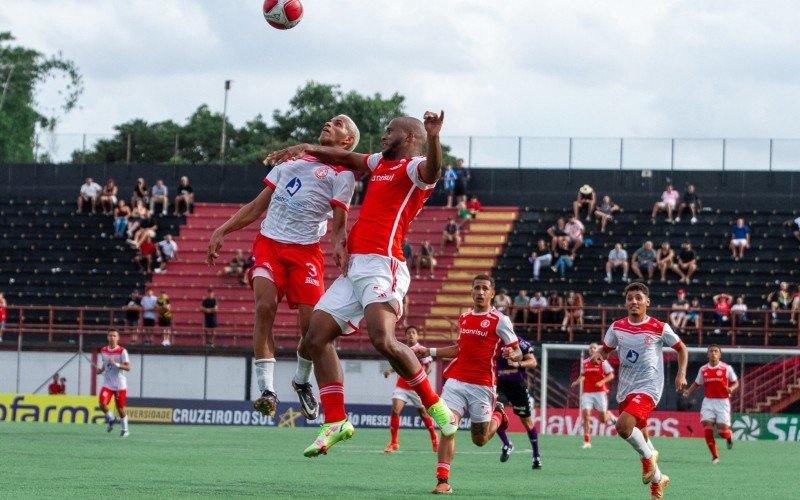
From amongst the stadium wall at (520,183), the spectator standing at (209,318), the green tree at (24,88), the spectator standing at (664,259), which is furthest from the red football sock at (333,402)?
the green tree at (24,88)

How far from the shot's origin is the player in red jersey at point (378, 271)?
10.7 m

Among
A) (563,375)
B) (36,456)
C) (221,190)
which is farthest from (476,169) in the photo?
(36,456)

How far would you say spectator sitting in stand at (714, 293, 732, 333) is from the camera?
35.5m

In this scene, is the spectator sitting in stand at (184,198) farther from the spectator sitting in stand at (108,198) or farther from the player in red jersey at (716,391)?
the player in red jersey at (716,391)

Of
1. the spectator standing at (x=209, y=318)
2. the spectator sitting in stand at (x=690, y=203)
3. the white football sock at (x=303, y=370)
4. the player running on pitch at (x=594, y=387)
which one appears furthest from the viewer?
the spectator sitting in stand at (x=690, y=203)

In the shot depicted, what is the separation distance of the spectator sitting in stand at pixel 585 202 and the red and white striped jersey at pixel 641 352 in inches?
1105

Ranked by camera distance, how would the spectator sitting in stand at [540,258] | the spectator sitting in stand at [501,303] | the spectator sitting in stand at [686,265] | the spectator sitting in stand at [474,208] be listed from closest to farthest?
the spectator sitting in stand at [501,303] < the spectator sitting in stand at [686,265] < the spectator sitting in stand at [540,258] < the spectator sitting in stand at [474,208]

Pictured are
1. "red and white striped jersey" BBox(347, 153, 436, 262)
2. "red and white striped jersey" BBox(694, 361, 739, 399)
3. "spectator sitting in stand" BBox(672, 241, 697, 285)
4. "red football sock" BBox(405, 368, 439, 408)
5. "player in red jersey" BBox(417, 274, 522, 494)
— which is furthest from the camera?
"spectator sitting in stand" BBox(672, 241, 697, 285)

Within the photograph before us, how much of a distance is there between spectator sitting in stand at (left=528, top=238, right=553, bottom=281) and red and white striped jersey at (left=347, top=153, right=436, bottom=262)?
29348 millimetres

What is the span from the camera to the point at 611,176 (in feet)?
150

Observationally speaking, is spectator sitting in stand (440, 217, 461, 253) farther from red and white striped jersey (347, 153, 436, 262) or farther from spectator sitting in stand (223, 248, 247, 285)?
red and white striped jersey (347, 153, 436, 262)

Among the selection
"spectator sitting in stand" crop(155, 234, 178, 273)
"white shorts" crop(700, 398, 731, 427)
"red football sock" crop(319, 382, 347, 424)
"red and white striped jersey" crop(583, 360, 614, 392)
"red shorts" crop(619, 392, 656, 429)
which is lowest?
"white shorts" crop(700, 398, 731, 427)

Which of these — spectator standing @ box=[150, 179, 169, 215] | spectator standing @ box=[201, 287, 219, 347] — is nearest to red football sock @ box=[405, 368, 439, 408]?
spectator standing @ box=[201, 287, 219, 347]

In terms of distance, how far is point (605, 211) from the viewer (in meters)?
42.2
